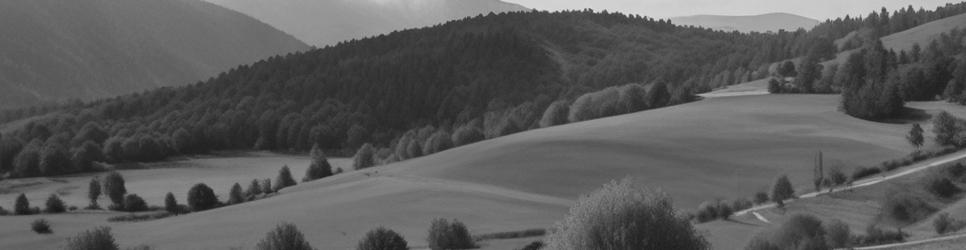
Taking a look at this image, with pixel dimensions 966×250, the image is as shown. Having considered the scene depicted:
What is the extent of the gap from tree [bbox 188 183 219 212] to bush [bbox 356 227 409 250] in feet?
189

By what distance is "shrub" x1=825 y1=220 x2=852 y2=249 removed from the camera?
55.5 meters

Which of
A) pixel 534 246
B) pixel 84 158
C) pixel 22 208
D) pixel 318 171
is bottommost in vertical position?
pixel 534 246

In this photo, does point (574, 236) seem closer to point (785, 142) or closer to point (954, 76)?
point (785, 142)

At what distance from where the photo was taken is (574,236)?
136 ft

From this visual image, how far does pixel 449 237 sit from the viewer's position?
7256 cm

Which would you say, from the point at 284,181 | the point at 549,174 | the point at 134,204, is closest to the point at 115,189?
the point at 134,204

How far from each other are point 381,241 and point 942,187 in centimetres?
4231

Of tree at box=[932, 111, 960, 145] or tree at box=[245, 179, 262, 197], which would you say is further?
tree at box=[245, 179, 262, 197]

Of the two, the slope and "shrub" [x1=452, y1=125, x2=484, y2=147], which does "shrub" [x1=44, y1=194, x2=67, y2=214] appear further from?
"shrub" [x1=452, y1=125, x2=484, y2=147]

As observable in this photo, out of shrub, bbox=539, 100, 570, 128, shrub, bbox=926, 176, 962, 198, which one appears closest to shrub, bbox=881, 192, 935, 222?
shrub, bbox=926, 176, 962, 198

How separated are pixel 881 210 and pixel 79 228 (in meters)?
65.2

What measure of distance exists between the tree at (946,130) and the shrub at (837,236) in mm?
52353

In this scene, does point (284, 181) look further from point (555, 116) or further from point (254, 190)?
point (555, 116)

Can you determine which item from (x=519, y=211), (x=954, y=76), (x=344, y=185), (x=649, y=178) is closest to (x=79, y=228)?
(x=344, y=185)
